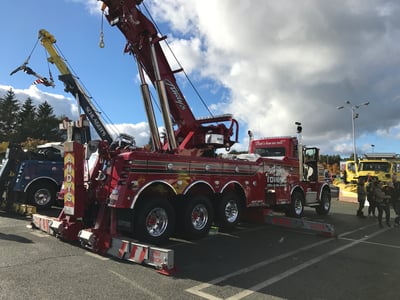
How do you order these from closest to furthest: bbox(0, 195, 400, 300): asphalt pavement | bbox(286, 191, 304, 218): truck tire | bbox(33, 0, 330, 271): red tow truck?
bbox(0, 195, 400, 300): asphalt pavement, bbox(33, 0, 330, 271): red tow truck, bbox(286, 191, 304, 218): truck tire

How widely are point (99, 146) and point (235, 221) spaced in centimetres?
437

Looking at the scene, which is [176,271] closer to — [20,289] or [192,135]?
[20,289]

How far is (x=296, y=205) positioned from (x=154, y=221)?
715cm

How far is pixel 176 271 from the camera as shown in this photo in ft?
19.2

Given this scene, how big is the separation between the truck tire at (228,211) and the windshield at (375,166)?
18.5 meters

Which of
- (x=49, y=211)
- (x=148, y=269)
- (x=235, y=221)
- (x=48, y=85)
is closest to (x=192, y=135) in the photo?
(x=235, y=221)

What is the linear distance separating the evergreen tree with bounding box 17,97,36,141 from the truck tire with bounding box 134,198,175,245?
63799 millimetres

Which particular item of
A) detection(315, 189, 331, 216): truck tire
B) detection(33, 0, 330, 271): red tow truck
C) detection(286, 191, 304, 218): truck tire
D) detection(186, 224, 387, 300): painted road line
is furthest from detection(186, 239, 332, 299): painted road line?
detection(315, 189, 331, 216): truck tire

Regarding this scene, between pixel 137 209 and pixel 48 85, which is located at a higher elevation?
pixel 48 85

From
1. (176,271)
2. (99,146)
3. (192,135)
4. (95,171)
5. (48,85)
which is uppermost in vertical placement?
(48,85)

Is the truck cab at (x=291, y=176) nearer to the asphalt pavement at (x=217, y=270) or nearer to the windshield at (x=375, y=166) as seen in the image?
the asphalt pavement at (x=217, y=270)

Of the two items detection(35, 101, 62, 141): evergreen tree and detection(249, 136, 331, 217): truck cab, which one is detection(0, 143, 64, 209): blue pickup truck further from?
detection(35, 101, 62, 141): evergreen tree

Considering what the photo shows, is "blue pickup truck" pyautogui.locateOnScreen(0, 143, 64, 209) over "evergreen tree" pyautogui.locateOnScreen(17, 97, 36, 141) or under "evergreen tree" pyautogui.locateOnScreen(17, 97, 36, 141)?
under

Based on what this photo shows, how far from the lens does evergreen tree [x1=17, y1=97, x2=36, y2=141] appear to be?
64750 millimetres
